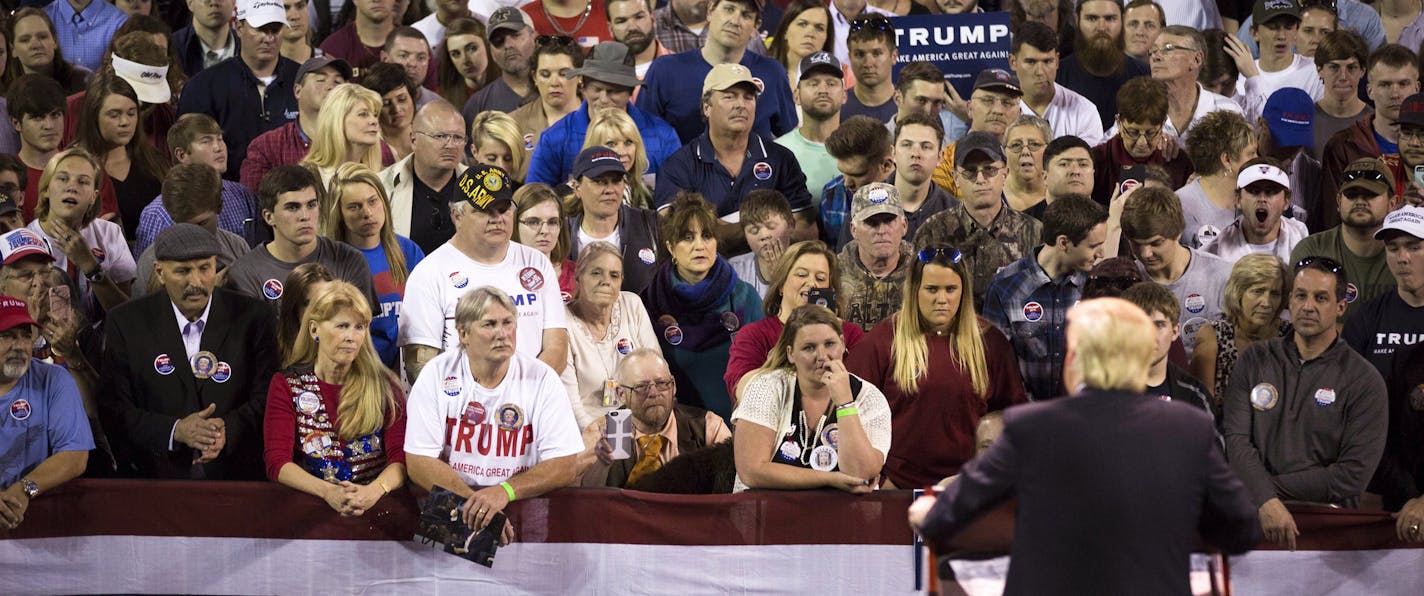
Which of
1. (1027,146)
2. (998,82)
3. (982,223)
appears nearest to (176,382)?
(982,223)

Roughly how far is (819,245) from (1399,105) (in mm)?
4417

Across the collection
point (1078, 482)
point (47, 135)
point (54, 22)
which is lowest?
point (1078, 482)

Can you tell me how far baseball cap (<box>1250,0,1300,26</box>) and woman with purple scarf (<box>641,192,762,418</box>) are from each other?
496 cm

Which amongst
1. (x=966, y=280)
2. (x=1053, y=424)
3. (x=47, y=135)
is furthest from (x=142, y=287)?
(x=1053, y=424)

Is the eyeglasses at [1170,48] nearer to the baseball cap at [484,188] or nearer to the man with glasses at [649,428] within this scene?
the man with glasses at [649,428]

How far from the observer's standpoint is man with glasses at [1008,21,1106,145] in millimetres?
11203

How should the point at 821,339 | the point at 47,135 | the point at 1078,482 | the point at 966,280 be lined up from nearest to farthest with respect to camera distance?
the point at 1078,482
the point at 821,339
the point at 966,280
the point at 47,135

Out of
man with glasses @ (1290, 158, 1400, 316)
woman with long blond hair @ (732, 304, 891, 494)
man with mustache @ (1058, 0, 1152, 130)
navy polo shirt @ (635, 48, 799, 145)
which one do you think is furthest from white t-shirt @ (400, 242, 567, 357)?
man with mustache @ (1058, 0, 1152, 130)

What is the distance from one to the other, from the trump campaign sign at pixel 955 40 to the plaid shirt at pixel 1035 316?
2.73 m

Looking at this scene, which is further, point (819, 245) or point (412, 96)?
point (412, 96)

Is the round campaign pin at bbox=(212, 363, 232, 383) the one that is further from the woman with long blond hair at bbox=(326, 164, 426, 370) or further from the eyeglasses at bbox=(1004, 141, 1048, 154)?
the eyeglasses at bbox=(1004, 141, 1048, 154)

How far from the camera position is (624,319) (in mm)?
8906

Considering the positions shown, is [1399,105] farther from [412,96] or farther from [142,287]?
[142,287]

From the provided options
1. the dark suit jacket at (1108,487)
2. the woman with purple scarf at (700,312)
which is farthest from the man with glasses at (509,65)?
the dark suit jacket at (1108,487)
